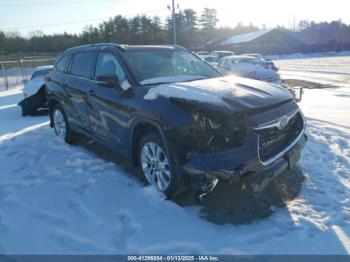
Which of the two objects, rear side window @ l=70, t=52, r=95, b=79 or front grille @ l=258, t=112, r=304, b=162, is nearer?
front grille @ l=258, t=112, r=304, b=162

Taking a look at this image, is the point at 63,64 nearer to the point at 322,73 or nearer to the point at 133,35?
the point at 322,73

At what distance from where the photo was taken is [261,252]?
3188 millimetres

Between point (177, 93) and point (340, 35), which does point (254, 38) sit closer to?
point (340, 35)

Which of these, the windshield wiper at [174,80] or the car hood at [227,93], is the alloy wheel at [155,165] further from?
the windshield wiper at [174,80]

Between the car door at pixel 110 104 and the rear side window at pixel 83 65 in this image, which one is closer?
the car door at pixel 110 104

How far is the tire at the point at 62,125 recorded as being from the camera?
266 inches

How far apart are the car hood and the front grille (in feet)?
0.96

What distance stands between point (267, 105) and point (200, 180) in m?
1.10

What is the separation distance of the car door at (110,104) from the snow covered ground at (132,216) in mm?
593

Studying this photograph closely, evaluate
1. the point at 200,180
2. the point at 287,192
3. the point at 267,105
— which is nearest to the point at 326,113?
the point at 287,192

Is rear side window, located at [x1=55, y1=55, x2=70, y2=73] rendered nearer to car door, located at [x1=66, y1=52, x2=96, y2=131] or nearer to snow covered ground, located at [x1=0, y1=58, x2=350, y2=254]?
car door, located at [x1=66, y1=52, x2=96, y2=131]

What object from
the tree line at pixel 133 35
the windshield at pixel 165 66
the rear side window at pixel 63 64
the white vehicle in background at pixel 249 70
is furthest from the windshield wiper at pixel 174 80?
the tree line at pixel 133 35

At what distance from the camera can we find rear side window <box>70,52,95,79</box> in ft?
18.5

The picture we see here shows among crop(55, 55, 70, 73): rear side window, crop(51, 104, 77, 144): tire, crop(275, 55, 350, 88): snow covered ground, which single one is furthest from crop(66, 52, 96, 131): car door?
crop(275, 55, 350, 88): snow covered ground
